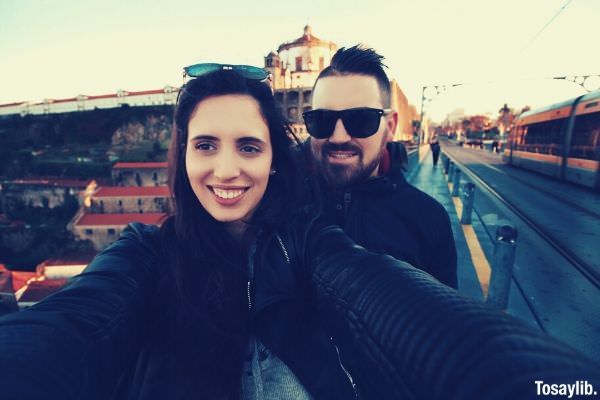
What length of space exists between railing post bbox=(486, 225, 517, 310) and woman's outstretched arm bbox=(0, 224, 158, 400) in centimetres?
273

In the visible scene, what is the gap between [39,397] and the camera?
0.66 m

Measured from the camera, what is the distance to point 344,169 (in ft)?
6.79

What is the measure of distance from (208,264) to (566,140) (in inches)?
520

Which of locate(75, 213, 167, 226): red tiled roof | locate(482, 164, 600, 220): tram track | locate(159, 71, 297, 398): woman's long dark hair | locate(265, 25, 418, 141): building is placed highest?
locate(265, 25, 418, 141): building

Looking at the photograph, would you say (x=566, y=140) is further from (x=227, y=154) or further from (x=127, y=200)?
(x=127, y=200)

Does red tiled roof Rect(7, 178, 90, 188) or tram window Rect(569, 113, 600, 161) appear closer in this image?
tram window Rect(569, 113, 600, 161)

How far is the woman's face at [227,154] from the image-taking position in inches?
56.1

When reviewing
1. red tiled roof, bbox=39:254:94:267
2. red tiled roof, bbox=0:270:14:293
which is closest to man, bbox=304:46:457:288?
red tiled roof, bbox=0:270:14:293

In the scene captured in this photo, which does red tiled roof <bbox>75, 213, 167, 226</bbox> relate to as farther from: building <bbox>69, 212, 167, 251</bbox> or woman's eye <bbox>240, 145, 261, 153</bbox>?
woman's eye <bbox>240, 145, 261, 153</bbox>

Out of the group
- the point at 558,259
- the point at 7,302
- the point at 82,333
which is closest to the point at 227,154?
the point at 82,333

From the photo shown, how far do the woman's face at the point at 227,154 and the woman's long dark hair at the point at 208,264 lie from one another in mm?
73

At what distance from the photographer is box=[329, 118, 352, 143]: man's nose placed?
2.09 metres

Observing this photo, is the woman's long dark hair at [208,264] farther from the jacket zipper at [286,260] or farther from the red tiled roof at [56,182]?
the red tiled roof at [56,182]

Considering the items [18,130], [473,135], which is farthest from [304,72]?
[18,130]
